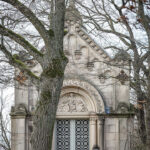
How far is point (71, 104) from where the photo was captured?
19250mm

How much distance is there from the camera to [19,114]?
728 inches

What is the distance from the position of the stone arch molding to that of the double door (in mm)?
645

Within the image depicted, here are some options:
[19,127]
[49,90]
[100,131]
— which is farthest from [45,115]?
[100,131]

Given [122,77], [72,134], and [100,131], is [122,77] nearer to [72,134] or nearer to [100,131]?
[100,131]

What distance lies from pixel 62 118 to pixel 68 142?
1098mm

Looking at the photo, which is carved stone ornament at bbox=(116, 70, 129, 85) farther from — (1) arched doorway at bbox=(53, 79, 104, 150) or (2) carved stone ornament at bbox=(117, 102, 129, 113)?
(1) arched doorway at bbox=(53, 79, 104, 150)

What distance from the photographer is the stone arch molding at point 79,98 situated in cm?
1878

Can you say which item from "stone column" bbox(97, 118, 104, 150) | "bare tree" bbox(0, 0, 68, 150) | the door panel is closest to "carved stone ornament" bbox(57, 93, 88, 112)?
the door panel

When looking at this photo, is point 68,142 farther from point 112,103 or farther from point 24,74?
point 24,74

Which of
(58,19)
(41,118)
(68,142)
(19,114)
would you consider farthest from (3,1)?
(68,142)

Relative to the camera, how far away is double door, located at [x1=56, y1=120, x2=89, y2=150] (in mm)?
19297

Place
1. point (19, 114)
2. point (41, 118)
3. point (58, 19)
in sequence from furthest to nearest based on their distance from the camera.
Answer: point (19, 114), point (58, 19), point (41, 118)

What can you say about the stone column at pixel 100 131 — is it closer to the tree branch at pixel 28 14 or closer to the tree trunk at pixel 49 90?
the tree trunk at pixel 49 90

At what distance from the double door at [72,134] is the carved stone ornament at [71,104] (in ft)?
1.98
